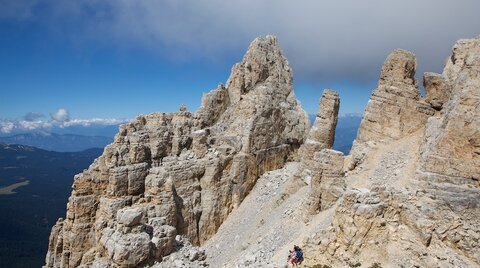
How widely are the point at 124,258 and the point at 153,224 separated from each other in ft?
23.7

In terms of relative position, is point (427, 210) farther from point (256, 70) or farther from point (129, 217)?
point (256, 70)

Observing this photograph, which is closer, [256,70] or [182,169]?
[182,169]

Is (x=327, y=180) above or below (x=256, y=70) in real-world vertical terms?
below

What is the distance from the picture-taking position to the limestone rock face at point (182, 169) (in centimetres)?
4584

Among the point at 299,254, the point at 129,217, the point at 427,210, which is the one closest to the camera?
the point at 427,210

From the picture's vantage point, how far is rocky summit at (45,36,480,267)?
30141mm

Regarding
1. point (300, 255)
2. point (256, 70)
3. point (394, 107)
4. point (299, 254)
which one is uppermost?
point (256, 70)

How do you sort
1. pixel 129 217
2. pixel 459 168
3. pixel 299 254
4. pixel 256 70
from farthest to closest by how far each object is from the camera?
pixel 256 70 → pixel 129 217 → pixel 299 254 → pixel 459 168

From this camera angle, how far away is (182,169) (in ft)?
175

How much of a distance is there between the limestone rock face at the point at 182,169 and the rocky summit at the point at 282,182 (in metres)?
0.18

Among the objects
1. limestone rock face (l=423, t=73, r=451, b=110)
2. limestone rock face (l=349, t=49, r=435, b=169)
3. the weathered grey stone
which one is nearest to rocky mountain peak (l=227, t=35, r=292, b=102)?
limestone rock face (l=349, t=49, r=435, b=169)

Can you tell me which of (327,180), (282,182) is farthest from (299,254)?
(282,182)

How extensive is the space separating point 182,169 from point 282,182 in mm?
14536

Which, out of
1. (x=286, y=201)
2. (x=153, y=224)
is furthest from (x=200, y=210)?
(x=286, y=201)
